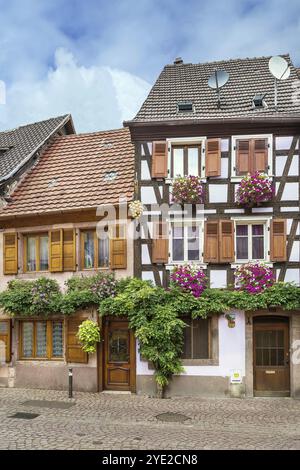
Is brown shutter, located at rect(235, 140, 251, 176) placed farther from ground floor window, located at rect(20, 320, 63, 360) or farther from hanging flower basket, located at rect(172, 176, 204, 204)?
ground floor window, located at rect(20, 320, 63, 360)

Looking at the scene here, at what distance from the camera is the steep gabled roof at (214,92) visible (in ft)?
50.2

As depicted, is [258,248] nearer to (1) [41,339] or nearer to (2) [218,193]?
(2) [218,193]

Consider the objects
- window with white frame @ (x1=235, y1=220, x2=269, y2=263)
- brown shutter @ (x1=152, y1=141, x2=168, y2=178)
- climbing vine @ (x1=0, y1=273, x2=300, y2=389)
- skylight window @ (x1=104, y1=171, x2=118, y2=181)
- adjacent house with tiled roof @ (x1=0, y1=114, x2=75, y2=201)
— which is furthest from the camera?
adjacent house with tiled roof @ (x1=0, y1=114, x2=75, y2=201)

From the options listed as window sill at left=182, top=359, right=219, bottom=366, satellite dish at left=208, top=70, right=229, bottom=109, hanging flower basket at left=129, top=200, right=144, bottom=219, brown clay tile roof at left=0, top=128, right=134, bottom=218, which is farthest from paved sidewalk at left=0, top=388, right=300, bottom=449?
satellite dish at left=208, top=70, right=229, bottom=109

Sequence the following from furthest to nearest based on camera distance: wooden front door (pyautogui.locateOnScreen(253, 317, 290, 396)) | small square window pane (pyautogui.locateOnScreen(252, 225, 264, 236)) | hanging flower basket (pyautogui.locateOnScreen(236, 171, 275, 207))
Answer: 1. small square window pane (pyautogui.locateOnScreen(252, 225, 264, 236))
2. wooden front door (pyautogui.locateOnScreen(253, 317, 290, 396))
3. hanging flower basket (pyautogui.locateOnScreen(236, 171, 275, 207))

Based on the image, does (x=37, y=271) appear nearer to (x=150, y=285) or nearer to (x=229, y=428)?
(x=150, y=285)

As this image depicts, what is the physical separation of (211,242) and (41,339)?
6242mm

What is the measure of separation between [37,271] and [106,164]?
4.41 metres

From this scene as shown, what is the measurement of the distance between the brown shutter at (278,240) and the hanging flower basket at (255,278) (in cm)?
44

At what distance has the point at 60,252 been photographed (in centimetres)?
1553

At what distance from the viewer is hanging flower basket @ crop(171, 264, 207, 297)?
46.0 feet

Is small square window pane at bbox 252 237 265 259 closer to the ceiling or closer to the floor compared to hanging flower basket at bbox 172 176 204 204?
closer to the floor

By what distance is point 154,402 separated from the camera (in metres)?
13.5
